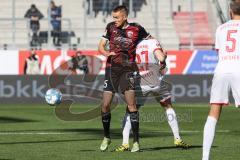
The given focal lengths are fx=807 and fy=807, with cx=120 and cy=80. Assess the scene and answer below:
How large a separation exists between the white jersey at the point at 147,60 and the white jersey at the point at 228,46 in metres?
3.51

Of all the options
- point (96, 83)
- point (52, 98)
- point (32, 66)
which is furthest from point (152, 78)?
point (32, 66)

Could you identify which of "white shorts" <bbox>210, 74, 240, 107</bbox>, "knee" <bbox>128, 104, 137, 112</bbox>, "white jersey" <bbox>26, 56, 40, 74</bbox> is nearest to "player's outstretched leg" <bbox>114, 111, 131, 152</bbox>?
"knee" <bbox>128, 104, 137, 112</bbox>

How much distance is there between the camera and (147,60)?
14852 millimetres

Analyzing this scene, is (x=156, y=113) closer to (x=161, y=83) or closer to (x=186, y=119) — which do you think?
(x=186, y=119)

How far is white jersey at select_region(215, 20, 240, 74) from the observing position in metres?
11.0

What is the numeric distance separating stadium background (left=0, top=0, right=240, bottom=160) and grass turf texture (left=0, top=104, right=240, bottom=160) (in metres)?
0.02

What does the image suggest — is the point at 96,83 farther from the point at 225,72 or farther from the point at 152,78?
the point at 225,72

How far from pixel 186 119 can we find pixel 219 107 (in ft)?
43.0

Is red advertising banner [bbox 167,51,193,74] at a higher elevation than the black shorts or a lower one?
lower

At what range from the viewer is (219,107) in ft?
Answer: 36.0

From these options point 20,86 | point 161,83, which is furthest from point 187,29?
point 161,83

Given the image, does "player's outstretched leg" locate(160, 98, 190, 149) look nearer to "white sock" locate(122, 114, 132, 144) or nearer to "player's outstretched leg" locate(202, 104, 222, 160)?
"white sock" locate(122, 114, 132, 144)

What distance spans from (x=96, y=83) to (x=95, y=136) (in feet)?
47.5

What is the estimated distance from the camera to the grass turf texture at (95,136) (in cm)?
1313
